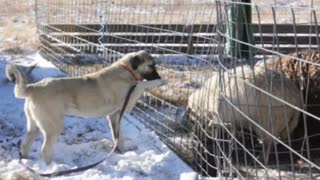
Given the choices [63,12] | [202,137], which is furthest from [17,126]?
[63,12]

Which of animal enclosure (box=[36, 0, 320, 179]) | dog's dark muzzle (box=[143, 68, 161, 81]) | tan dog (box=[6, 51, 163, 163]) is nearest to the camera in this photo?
animal enclosure (box=[36, 0, 320, 179])

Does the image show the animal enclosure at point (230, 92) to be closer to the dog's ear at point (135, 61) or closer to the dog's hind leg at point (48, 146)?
the dog's ear at point (135, 61)

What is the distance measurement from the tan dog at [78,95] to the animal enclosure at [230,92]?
1.99 feet

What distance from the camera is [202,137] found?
6832 millimetres

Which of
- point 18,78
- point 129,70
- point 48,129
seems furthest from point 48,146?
point 129,70

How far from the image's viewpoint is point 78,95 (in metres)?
6.79

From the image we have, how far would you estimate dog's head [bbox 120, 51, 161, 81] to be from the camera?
23.0ft

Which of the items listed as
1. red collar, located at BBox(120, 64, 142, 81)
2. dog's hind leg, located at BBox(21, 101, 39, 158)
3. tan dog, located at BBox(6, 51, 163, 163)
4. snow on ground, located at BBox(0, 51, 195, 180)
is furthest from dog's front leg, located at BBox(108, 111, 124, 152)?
dog's hind leg, located at BBox(21, 101, 39, 158)

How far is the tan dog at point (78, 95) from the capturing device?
6.45 meters

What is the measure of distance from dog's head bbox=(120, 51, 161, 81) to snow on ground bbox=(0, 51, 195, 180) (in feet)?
2.39

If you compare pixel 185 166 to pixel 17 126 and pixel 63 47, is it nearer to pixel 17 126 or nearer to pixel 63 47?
pixel 17 126

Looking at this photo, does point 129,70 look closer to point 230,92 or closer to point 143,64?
point 143,64

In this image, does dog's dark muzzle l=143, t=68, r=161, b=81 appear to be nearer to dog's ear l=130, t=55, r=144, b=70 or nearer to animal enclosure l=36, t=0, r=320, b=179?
dog's ear l=130, t=55, r=144, b=70

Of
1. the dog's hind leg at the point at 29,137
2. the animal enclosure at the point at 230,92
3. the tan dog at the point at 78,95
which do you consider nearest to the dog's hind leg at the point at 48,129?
the tan dog at the point at 78,95
